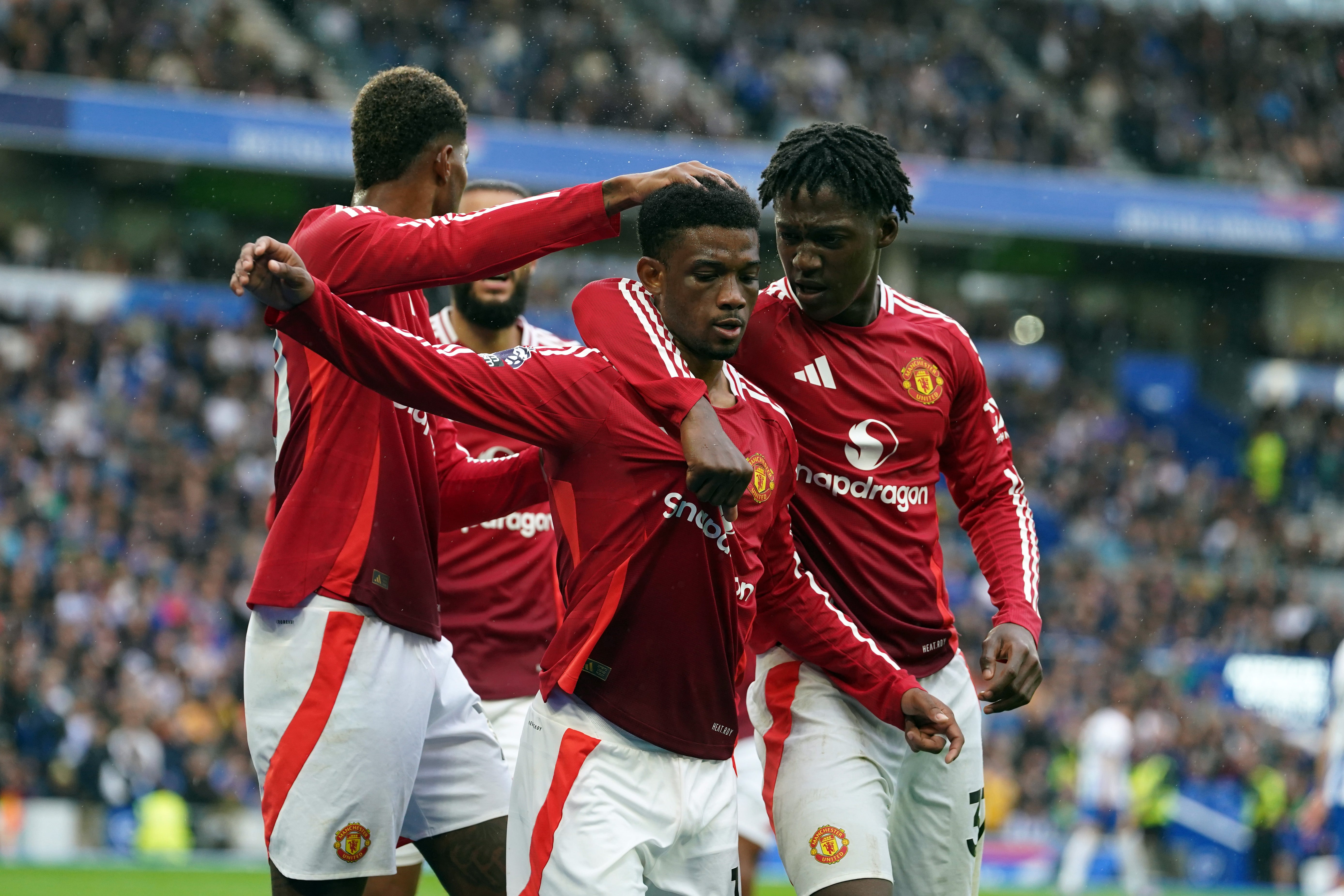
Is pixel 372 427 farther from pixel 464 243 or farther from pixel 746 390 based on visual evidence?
pixel 746 390

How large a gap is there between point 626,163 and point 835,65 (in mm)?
6242

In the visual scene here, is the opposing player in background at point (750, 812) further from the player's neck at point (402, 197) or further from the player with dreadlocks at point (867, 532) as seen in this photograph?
the player's neck at point (402, 197)

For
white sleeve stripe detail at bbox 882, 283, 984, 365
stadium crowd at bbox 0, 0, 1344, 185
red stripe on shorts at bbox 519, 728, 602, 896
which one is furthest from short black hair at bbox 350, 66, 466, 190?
stadium crowd at bbox 0, 0, 1344, 185

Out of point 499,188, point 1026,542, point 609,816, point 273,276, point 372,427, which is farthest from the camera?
point 499,188

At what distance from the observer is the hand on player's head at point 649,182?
11.7 ft

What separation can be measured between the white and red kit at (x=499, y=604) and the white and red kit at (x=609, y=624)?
201 centimetres

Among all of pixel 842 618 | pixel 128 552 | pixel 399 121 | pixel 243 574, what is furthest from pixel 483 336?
pixel 128 552

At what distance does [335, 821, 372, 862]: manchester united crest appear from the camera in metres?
3.69

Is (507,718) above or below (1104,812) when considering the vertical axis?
above

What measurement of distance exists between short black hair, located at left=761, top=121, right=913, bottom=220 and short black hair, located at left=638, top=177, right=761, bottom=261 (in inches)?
19.7

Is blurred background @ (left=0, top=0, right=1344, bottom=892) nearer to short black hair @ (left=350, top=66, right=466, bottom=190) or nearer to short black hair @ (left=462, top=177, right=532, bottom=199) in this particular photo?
short black hair @ (left=462, top=177, right=532, bottom=199)

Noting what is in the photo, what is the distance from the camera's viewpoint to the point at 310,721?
12.1ft

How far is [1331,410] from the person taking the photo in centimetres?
2619

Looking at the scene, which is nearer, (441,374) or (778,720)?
(441,374)
